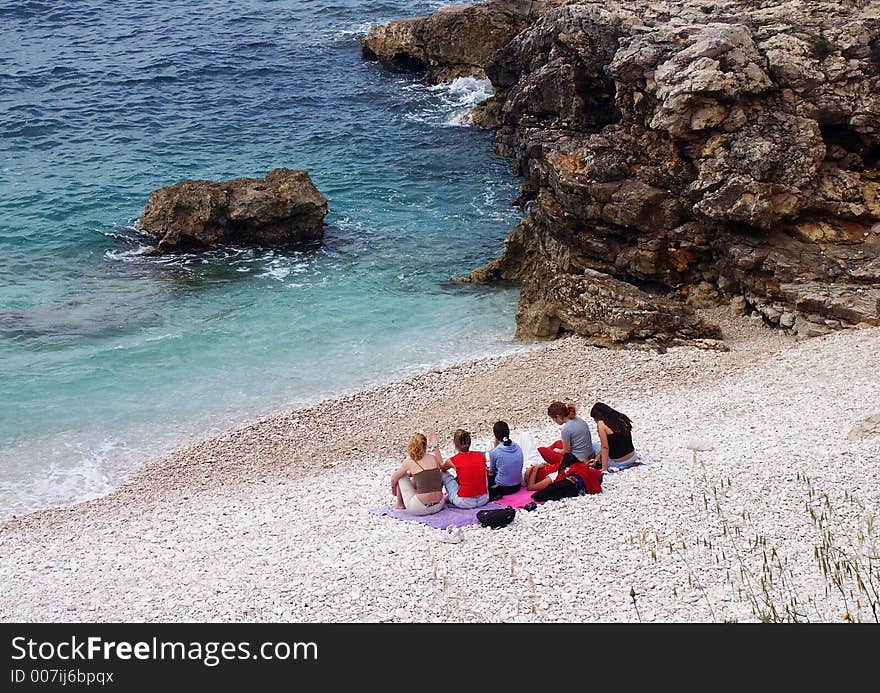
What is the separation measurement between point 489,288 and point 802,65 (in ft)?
32.7

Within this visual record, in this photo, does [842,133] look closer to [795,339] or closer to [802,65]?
[802,65]

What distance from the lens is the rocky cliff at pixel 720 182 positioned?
21797 mm

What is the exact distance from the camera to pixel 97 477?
18.7 meters

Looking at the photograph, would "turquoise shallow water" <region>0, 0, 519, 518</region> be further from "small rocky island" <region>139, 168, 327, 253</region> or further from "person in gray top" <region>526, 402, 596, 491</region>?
"person in gray top" <region>526, 402, 596, 491</region>

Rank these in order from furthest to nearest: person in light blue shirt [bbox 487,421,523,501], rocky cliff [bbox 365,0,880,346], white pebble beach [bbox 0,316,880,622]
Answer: rocky cliff [bbox 365,0,880,346] < person in light blue shirt [bbox 487,421,523,501] < white pebble beach [bbox 0,316,880,622]

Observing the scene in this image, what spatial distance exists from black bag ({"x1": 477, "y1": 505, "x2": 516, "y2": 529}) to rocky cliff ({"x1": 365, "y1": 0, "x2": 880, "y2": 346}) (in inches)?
376

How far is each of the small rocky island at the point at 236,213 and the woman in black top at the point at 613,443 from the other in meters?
18.6

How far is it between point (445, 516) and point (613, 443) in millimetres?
2984

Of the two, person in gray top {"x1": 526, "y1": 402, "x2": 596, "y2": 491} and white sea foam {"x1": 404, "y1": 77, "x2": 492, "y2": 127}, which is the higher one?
person in gray top {"x1": 526, "y1": 402, "x2": 596, "y2": 491}

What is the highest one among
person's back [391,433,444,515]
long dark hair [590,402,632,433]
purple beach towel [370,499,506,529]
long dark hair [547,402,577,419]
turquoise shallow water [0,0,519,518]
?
long dark hair [547,402,577,419]

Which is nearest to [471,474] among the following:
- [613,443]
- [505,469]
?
[505,469]

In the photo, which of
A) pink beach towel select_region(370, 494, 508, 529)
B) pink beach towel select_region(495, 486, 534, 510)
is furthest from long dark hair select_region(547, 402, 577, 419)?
pink beach towel select_region(370, 494, 508, 529)

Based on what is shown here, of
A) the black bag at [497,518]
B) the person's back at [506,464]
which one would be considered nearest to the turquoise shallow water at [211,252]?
the person's back at [506,464]

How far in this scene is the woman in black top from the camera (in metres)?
14.8
